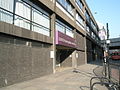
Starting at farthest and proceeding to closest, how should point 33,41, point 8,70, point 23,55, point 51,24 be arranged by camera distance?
point 51,24, point 33,41, point 23,55, point 8,70

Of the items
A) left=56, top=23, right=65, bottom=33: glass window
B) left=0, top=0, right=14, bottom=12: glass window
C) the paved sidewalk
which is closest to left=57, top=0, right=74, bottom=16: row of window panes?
left=56, top=23, right=65, bottom=33: glass window

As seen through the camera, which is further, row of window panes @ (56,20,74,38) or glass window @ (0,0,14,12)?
row of window panes @ (56,20,74,38)

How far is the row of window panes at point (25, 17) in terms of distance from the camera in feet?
35.9

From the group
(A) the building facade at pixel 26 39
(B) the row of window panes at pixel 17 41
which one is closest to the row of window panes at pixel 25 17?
(A) the building facade at pixel 26 39

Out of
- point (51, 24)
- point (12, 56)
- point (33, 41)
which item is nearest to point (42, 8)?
point (51, 24)

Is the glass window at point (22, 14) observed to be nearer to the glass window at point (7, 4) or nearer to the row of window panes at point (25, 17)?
the row of window panes at point (25, 17)

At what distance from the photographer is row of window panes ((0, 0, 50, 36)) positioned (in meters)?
11.0

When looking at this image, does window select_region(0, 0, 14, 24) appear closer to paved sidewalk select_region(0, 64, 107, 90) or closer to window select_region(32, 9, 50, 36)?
window select_region(32, 9, 50, 36)

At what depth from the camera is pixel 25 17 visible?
523 inches

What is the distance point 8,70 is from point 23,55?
1880 mm

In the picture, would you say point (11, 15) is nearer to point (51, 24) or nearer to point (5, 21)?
point (5, 21)

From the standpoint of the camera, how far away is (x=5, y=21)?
10852mm

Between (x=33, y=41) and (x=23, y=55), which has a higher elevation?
(x=33, y=41)

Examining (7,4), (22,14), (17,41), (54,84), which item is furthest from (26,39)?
(54,84)
